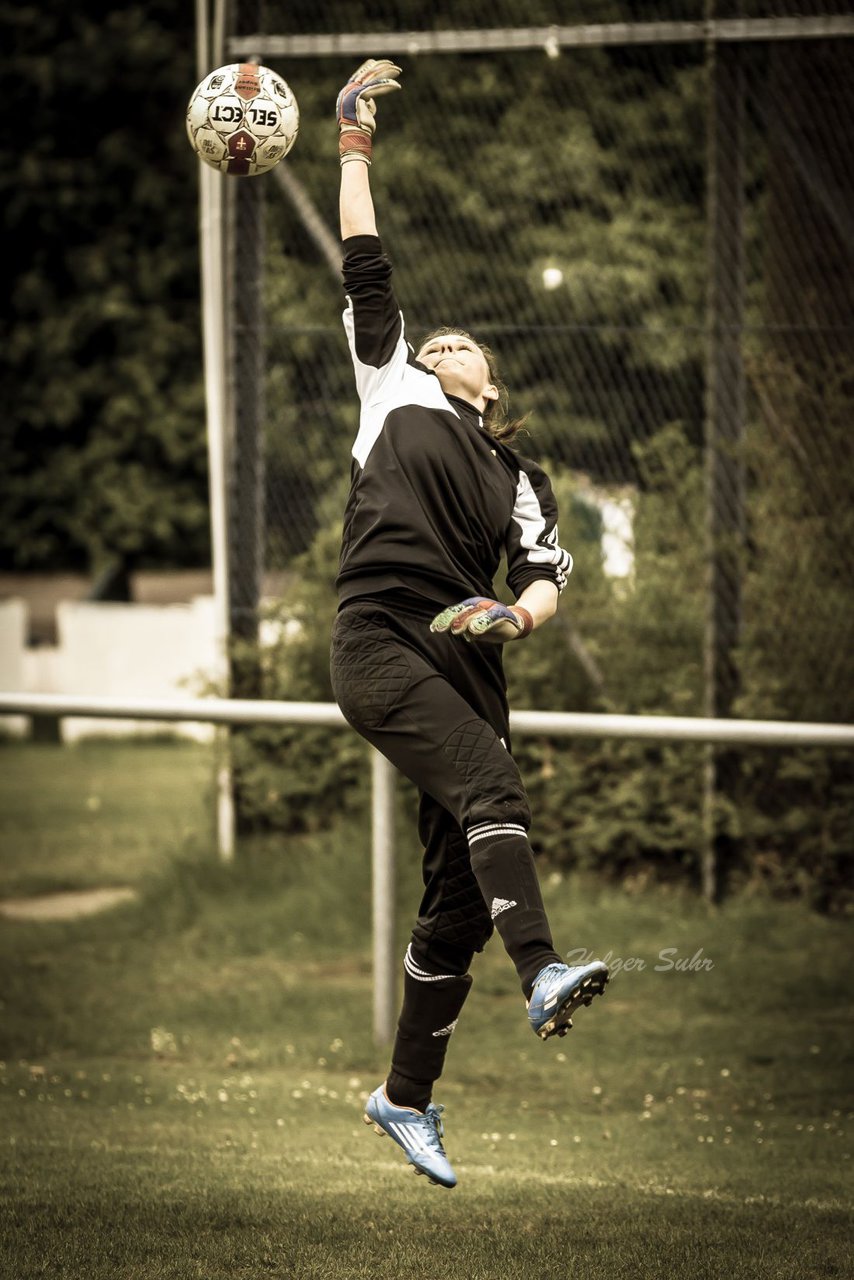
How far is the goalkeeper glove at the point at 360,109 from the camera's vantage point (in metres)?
4.25

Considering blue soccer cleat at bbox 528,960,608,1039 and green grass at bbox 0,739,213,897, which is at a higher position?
blue soccer cleat at bbox 528,960,608,1039

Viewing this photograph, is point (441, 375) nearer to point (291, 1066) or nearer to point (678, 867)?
point (291, 1066)

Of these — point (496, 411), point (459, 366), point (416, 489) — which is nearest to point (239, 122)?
point (459, 366)

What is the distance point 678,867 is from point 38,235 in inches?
641

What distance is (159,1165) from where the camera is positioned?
4820 millimetres

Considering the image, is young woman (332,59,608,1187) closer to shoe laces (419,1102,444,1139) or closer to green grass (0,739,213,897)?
shoe laces (419,1102,444,1139)

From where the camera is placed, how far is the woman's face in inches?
179

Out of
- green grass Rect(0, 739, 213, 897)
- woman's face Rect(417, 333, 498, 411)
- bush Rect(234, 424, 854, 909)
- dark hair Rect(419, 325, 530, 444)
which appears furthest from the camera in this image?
green grass Rect(0, 739, 213, 897)

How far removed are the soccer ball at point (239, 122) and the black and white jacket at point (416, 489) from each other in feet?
2.15

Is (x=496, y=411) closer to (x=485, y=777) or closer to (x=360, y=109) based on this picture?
(x=360, y=109)

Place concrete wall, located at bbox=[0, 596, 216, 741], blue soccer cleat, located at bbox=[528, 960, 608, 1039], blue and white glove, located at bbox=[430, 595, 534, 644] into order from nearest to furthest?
blue soccer cleat, located at bbox=[528, 960, 608, 1039] → blue and white glove, located at bbox=[430, 595, 534, 644] → concrete wall, located at bbox=[0, 596, 216, 741]

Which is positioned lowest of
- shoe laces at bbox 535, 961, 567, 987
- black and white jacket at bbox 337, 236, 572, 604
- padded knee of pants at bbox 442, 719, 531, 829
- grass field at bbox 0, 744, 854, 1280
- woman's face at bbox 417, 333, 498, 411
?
grass field at bbox 0, 744, 854, 1280

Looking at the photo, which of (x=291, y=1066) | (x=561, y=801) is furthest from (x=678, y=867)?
(x=291, y=1066)

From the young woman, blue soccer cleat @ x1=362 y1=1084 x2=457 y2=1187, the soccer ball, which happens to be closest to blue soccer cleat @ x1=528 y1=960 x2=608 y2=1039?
the young woman
